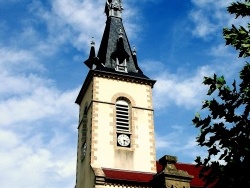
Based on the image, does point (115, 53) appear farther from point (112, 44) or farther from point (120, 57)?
point (112, 44)

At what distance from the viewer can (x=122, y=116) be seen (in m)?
24.5

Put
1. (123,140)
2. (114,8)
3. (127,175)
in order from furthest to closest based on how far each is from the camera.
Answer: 1. (114,8)
2. (123,140)
3. (127,175)

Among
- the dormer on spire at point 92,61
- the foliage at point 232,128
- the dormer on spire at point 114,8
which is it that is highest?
the dormer on spire at point 114,8

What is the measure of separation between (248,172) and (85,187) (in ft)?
54.5

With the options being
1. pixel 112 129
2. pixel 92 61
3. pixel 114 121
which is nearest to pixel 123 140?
pixel 112 129

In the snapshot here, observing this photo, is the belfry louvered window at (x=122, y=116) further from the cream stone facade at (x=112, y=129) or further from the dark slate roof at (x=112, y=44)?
the dark slate roof at (x=112, y=44)

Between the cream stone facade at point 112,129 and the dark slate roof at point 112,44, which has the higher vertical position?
the dark slate roof at point 112,44

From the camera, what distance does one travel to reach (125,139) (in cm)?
2359

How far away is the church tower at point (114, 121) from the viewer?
22.5 metres

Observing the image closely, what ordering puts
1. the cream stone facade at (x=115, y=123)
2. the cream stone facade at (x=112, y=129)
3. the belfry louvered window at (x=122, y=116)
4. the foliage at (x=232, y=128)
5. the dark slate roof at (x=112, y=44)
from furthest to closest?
the dark slate roof at (x=112, y=44), the belfry louvered window at (x=122, y=116), the cream stone facade at (x=112, y=129), the cream stone facade at (x=115, y=123), the foliage at (x=232, y=128)

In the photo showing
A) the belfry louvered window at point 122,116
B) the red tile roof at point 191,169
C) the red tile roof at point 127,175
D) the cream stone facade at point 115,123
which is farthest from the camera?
the belfry louvered window at point 122,116

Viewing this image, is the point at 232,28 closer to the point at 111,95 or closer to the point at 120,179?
the point at 120,179

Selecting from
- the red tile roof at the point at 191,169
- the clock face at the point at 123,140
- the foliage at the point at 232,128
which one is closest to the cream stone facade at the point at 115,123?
the clock face at the point at 123,140

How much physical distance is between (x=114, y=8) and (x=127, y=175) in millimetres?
15802
